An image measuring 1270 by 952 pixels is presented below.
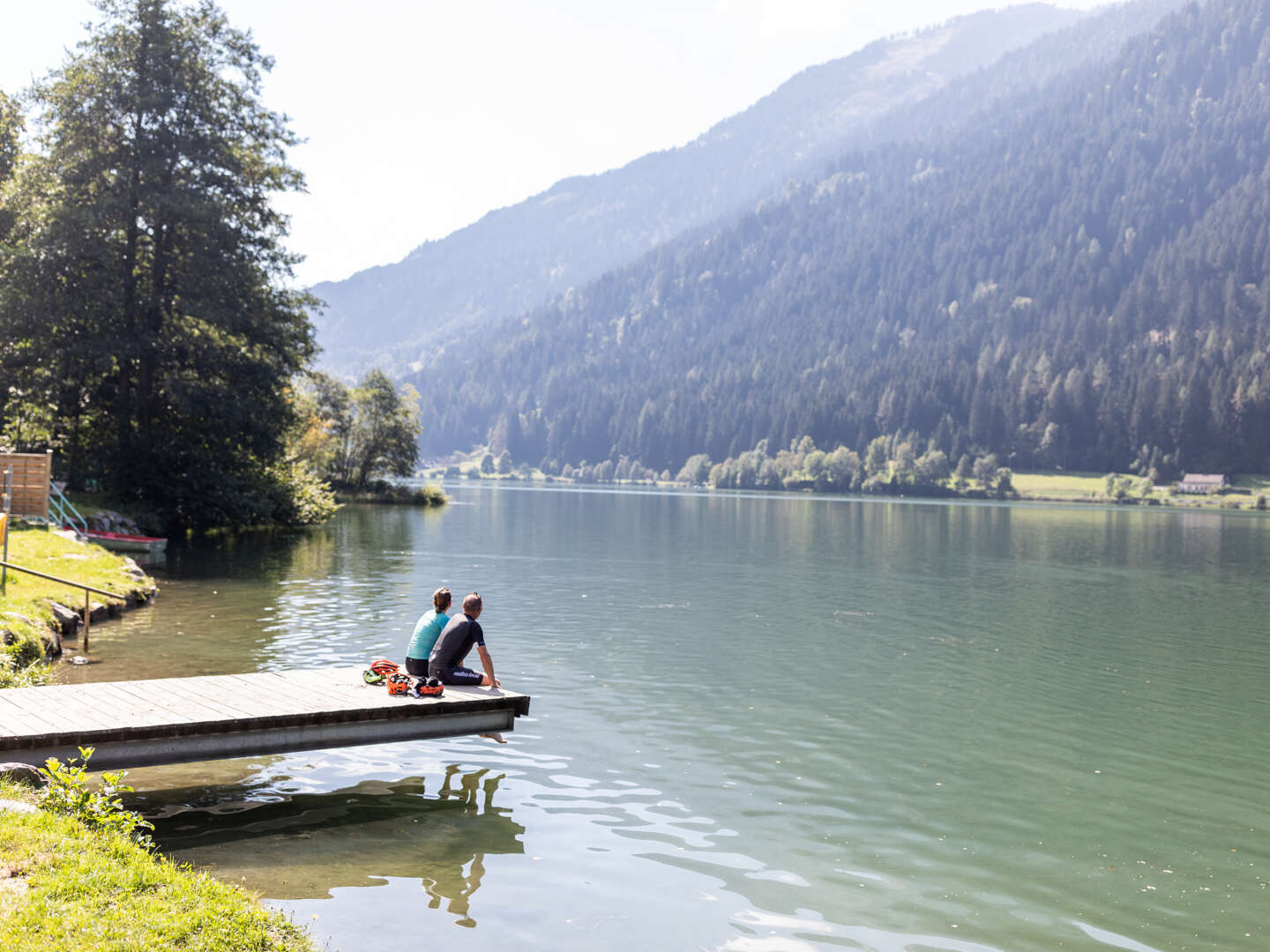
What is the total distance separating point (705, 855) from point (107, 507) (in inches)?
1808

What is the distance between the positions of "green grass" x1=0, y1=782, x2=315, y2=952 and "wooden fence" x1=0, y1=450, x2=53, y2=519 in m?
31.4

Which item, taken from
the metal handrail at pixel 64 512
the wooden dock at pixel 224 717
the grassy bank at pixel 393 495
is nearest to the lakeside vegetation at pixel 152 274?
the metal handrail at pixel 64 512

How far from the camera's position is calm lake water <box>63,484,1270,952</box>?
456 inches

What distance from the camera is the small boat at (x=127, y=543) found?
43.1 m

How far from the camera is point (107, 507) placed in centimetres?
5041

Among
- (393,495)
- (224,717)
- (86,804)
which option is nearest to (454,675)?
(224,717)

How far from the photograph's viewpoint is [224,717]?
14.3m

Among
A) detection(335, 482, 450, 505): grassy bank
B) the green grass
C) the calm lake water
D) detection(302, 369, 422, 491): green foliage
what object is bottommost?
the calm lake water

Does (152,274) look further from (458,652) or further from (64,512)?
(458,652)

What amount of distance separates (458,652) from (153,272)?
43376 millimetres

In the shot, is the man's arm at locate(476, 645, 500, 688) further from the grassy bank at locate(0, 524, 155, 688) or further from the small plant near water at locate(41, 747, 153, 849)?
the grassy bank at locate(0, 524, 155, 688)

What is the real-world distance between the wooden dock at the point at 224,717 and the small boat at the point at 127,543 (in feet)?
97.5

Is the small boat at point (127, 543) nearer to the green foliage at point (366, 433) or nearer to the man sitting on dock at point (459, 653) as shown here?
the man sitting on dock at point (459, 653)

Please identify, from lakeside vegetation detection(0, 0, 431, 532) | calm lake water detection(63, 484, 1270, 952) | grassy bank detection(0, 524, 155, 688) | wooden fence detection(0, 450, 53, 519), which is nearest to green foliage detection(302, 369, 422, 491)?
lakeside vegetation detection(0, 0, 431, 532)
